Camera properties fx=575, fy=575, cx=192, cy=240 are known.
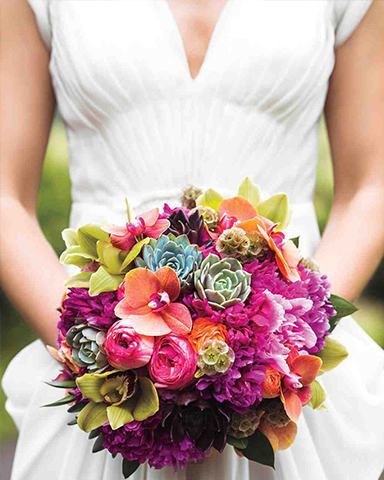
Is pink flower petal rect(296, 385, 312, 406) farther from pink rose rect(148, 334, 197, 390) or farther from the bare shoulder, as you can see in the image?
the bare shoulder

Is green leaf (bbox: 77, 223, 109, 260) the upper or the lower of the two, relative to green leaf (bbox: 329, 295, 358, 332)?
lower

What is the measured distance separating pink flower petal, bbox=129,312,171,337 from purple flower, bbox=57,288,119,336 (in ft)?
0.15

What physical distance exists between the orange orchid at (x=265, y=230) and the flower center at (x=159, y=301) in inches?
6.5

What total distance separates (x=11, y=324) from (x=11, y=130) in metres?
3.08

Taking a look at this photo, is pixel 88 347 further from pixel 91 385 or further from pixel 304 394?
pixel 304 394

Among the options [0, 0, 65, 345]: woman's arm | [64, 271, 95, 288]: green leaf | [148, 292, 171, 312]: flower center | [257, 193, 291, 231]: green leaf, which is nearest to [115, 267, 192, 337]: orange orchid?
Result: [148, 292, 171, 312]: flower center

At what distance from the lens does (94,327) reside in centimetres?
80

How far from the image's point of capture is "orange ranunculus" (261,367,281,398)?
2.56 ft

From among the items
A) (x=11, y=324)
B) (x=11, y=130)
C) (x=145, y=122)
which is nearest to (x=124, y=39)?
(x=145, y=122)

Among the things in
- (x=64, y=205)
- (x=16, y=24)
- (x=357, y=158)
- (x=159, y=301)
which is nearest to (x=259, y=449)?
(x=159, y=301)

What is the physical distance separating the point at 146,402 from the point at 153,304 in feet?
0.42

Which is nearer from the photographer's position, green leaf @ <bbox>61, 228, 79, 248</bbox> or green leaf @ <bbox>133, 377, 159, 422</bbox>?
green leaf @ <bbox>133, 377, 159, 422</bbox>

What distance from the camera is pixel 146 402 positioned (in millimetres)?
759

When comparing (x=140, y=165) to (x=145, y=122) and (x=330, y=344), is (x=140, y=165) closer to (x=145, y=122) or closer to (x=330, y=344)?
(x=145, y=122)
